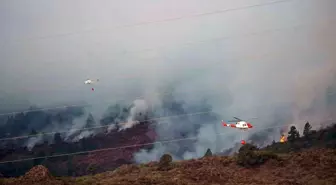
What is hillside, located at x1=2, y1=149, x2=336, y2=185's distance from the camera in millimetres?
26000

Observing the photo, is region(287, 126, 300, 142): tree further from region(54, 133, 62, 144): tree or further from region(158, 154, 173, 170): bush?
region(54, 133, 62, 144): tree

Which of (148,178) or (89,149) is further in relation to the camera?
(89,149)

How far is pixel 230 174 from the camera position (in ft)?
91.9

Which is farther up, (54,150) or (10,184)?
(54,150)

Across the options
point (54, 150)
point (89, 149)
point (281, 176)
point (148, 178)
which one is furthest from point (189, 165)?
point (54, 150)

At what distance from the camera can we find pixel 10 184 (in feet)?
91.1

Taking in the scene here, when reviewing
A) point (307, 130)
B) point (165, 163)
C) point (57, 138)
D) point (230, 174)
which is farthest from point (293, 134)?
point (57, 138)

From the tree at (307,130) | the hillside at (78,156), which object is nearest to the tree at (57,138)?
the hillside at (78,156)

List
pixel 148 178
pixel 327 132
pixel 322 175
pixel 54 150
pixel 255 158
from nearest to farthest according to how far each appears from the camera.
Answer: pixel 322 175, pixel 148 178, pixel 255 158, pixel 327 132, pixel 54 150

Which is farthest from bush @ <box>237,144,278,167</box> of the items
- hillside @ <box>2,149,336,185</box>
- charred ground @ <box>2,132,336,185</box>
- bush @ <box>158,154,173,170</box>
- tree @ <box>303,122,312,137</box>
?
tree @ <box>303,122,312,137</box>

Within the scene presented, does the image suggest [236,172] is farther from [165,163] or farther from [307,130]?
[307,130]

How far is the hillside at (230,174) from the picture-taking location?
26.0 m

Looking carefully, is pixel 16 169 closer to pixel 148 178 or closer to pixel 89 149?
pixel 89 149

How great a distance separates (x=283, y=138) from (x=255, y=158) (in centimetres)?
943
